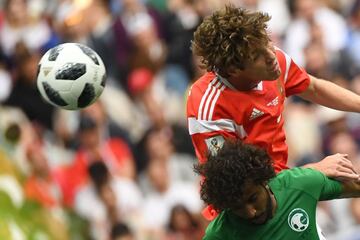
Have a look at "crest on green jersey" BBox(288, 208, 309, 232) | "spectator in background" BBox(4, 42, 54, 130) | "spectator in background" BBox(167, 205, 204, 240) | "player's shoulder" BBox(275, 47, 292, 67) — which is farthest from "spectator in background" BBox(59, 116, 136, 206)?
"crest on green jersey" BBox(288, 208, 309, 232)

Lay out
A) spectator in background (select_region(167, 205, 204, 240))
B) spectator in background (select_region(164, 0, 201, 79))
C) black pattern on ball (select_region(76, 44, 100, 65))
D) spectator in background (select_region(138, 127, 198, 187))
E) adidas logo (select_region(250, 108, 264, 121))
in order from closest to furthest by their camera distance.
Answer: adidas logo (select_region(250, 108, 264, 121))
black pattern on ball (select_region(76, 44, 100, 65))
spectator in background (select_region(167, 205, 204, 240))
spectator in background (select_region(138, 127, 198, 187))
spectator in background (select_region(164, 0, 201, 79))

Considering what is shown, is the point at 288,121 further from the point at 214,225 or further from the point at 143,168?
the point at 214,225

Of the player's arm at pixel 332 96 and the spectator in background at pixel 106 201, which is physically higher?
the player's arm at pixel 332 96

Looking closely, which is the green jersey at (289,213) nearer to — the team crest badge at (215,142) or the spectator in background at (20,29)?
the team crest badge at (215,142)

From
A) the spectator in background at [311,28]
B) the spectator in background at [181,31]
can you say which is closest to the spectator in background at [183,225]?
the spectator in background at [181,31]

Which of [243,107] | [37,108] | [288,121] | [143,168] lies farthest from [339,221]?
[243,107]

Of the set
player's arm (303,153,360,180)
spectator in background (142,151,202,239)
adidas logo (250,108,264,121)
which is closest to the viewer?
player's arm (303,153,360,180)

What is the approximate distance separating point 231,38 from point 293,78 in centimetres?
75

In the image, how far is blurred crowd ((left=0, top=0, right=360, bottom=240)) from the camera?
10.6 metres

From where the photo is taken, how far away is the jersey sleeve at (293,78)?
20.8 feet

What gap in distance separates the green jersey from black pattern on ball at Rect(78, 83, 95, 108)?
5.57 ft

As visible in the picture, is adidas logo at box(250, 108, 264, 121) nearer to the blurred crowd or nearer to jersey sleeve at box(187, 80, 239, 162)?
jersey sleeve at box(187, 80, 239, 162)

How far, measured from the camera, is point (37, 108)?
11.5 m

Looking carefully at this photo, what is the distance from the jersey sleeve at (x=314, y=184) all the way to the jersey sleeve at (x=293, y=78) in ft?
2.91
